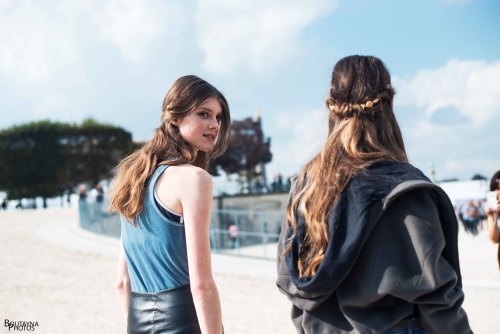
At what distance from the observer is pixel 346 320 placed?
6.03 ft

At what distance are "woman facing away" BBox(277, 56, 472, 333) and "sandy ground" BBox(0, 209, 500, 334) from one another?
216 inches

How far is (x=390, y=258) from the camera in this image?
1.72m

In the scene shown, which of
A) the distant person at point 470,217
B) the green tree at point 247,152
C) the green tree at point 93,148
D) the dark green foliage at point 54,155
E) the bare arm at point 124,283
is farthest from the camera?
the green tree at point 247,152

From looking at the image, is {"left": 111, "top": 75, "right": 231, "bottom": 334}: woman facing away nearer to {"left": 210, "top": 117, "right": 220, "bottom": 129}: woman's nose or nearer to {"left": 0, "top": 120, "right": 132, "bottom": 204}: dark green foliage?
{"left": 210, "top": 117, "right": 220, "bottom": 129}: woman's nose

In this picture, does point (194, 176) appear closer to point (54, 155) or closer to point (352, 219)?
point (352, 219)

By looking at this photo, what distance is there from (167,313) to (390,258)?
0.88 metres

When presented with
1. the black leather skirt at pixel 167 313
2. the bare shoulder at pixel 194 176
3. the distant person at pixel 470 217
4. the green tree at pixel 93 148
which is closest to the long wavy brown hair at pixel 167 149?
the bare shoulder at pixel 194 176

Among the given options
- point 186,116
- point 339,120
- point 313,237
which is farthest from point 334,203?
point 186,116

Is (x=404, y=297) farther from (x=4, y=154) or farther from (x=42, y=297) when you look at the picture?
(x=4, y=154)

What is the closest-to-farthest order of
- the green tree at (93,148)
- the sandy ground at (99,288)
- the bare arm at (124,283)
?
the bare arm at (124,283) < the sandy ground at (99,288) < the green tree at (93,148)

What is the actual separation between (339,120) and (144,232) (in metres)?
0.88

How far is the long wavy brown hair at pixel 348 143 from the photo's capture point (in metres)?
1.83

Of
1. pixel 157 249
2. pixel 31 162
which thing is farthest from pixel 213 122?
pixel 31 162

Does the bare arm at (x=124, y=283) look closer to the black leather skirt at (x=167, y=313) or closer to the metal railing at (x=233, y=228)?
the black leather skirt at (x=167, y=313)
